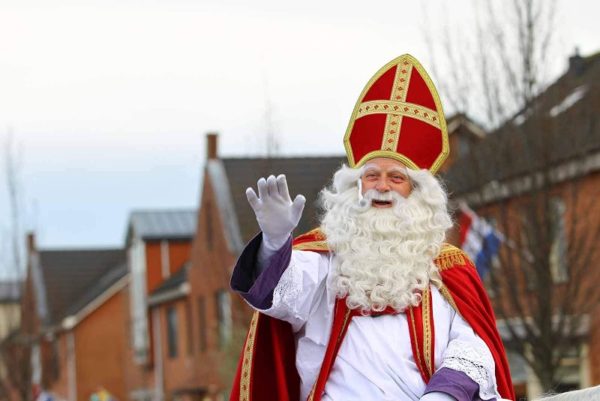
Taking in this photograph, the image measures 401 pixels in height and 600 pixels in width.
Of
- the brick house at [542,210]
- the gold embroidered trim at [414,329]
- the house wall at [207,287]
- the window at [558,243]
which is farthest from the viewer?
the house wall at [207,287]

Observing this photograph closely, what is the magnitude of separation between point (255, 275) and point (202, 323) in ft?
107

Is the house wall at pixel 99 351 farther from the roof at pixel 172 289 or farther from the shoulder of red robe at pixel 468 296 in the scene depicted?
the shoulder of red robe at pixel 468 296

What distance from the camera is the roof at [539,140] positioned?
1574cm

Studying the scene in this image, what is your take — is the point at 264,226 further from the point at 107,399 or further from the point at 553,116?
the point at 107,399

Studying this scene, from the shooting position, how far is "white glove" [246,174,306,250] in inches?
216

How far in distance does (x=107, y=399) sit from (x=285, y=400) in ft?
61.8

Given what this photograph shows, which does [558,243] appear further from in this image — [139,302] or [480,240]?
[139,302]

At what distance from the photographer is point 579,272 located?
52.1 ft

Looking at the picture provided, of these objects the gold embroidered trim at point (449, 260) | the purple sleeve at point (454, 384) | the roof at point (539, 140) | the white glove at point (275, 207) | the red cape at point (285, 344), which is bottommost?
the purple sleeve at point (454, 384)

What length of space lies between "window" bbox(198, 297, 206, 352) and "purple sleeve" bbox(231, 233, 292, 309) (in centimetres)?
3206

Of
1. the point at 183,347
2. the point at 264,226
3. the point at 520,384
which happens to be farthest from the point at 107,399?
the point at 264,226

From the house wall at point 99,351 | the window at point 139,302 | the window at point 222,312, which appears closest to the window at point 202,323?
the window at point 222,312

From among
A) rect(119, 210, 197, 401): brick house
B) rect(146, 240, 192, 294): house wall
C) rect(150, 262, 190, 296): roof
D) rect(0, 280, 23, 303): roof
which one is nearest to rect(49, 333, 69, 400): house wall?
rect(119, 210, 197, 401): brick house

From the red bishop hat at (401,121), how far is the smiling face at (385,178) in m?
0.03
